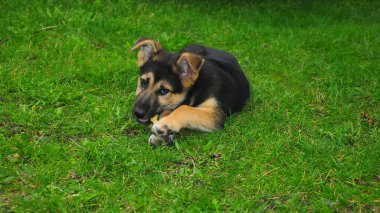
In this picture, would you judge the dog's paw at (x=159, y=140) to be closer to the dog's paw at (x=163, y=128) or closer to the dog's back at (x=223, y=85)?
the dog's paw at (x=163, y=128)

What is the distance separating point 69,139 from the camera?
5.51 meters

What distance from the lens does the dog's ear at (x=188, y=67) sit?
592 cm

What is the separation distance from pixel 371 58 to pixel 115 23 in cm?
444

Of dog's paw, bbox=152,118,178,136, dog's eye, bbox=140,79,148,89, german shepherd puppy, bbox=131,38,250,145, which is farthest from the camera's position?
dog's eye, bbox=140,79,148,89

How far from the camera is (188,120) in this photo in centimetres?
573

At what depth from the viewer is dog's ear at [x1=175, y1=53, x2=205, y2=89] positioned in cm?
592

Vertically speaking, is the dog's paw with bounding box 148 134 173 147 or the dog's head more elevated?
the dog's head

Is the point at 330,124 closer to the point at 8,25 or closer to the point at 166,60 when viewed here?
the point at 166,60

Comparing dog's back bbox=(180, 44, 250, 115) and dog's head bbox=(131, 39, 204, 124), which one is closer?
dog's head bbox=(131, 39, 204, 124)

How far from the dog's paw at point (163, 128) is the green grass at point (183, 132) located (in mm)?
173

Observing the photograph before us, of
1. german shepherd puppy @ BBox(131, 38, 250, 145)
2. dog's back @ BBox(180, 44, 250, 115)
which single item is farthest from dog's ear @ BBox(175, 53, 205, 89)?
dog's back @ BBox(180, 44, 250, 115)

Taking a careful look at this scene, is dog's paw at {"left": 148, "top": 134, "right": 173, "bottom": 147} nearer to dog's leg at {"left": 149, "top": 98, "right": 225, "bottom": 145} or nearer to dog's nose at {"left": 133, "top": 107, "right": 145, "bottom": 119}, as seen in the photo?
dog's leg at {"left": 149, "top": 98, "right": 225, "bottom": 145}

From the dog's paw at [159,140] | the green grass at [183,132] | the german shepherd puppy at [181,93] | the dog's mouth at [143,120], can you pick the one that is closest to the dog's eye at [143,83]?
the german shepherd puppy at [181,93]

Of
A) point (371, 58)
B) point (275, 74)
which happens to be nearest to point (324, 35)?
point (371, 58)
